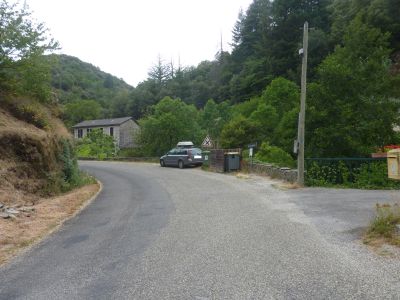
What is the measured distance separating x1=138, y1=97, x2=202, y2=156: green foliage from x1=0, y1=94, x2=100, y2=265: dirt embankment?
72.3ft

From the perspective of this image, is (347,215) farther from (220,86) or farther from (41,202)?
(220,86)

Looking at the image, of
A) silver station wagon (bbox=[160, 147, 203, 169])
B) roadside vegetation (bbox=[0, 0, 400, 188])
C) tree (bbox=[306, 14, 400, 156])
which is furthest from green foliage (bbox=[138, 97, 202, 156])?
tree (bbox=[306, 14, 400, 156])

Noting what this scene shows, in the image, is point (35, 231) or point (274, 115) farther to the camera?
point (274, 115)

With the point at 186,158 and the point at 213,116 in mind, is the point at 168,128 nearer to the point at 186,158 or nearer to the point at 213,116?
the point at 213,116

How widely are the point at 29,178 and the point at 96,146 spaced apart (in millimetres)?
39197

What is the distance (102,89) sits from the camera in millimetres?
111688

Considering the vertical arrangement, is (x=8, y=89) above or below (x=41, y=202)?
above

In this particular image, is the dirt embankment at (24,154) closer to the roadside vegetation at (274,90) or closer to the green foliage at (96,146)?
the roadside vegetation at (274,90)

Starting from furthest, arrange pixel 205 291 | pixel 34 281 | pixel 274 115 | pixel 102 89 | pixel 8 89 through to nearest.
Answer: pixel 102 89 → pixel 274 115 → pixel 8 89 → pixel 34 281 → pixel 205 291

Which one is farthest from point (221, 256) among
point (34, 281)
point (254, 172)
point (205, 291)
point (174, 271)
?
point (254, 172)

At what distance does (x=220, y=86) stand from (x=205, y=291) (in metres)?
67.8

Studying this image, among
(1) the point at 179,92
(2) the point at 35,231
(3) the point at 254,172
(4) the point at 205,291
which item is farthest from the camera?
(1) the point at 179,92

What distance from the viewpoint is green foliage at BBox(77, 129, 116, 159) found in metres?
53.3

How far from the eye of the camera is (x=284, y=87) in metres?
39.2
